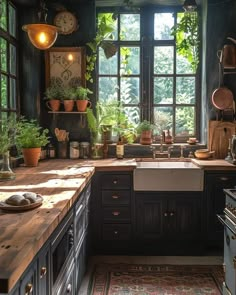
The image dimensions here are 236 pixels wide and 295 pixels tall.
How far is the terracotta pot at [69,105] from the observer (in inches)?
165

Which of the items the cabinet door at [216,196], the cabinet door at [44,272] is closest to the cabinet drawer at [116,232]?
the cabinet door at [216,196]

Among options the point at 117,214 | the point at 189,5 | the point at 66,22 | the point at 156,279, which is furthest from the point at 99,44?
the point at 156,279

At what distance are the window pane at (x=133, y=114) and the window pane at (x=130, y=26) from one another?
32.4 inches

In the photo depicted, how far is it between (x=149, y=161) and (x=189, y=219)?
833mm

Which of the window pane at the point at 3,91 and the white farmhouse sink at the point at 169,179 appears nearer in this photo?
the window pane at the point at 3,91

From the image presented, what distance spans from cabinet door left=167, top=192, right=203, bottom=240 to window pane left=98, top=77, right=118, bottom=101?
1495 millimetres

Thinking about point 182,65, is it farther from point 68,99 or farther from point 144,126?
point 68,99

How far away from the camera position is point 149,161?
169 inches

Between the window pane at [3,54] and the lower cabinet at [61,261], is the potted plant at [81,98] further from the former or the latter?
the lower cabinet at [61,261]

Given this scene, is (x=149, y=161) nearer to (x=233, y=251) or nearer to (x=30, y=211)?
(x=233, y=251)

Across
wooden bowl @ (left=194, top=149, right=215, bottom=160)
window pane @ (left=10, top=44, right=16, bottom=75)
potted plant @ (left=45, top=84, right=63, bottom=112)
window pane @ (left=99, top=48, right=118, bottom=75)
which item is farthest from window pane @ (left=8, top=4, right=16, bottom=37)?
wooden bowl @ (left=194, top=149, right=215, bottom=160)

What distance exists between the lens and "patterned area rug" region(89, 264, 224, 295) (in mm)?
3053

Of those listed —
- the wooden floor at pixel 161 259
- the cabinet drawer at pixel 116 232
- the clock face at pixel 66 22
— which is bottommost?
the wooden floor at pixel 161 259

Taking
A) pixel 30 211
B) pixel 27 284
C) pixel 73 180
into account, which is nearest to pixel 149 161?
pixel 73 180
